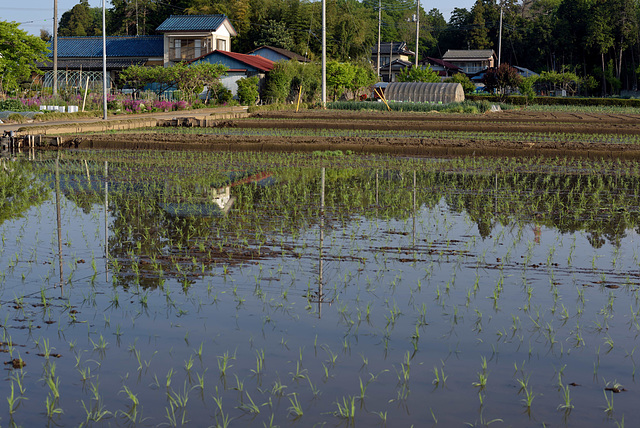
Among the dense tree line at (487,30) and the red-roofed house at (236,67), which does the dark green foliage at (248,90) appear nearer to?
the red-roofed house at (236,67)

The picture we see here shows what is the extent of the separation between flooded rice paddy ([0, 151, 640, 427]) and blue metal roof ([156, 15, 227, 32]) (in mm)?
43156

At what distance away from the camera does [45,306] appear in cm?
604

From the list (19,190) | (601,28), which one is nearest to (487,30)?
(601,28)

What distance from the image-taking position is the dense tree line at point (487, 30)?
2468 inches

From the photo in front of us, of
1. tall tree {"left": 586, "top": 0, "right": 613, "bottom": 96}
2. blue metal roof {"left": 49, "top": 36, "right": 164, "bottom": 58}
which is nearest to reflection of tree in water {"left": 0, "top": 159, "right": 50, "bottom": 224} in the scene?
blue metal roof {"left": 49, "top": 36, "right": 164, "bottom": 58}

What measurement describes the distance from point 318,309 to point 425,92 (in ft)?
140

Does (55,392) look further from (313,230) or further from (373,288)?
(313,230)

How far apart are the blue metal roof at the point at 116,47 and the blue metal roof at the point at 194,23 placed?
2444 millimetres

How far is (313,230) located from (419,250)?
1534 mm

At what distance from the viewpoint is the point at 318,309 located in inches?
240

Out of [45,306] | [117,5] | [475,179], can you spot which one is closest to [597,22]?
[117,5]

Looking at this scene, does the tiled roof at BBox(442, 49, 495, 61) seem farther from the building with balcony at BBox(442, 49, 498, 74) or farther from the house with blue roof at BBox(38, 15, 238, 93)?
the house with blue roof at BBox(38, 15, 238, 93)

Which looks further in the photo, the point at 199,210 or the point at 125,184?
the point at 125,184

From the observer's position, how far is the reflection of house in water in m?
10.3
